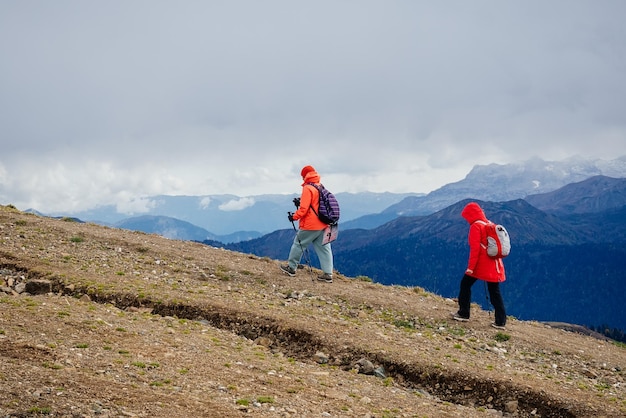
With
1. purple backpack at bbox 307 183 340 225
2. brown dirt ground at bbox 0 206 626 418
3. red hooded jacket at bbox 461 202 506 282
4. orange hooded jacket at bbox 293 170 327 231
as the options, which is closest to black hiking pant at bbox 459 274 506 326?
red hooded jacket at bbox 461 202 506 282

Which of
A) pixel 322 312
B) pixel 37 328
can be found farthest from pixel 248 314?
pixel 37 328

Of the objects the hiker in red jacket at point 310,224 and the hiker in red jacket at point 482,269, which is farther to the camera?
the hiker in red jacket at point 310,224

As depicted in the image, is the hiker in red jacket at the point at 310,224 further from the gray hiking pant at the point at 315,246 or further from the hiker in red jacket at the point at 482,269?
the hiker in red jacket at the point at 482,269

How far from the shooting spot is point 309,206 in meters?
19.2

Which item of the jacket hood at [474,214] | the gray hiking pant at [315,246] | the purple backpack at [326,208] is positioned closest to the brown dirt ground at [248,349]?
the gray hiking pant at [315,246]

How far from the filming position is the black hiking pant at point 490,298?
55.5ft

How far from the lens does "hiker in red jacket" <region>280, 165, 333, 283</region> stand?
19.2m

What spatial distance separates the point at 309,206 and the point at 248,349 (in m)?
7.85

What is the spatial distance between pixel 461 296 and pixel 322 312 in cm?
499

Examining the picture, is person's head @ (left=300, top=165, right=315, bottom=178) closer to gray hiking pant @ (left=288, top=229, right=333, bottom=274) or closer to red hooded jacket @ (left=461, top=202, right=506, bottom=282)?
gray hiking pant @ (left=288, top=229, right=333, bottom=274)

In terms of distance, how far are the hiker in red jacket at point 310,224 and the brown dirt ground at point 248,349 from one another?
105 centimetres

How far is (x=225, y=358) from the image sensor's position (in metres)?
11.2

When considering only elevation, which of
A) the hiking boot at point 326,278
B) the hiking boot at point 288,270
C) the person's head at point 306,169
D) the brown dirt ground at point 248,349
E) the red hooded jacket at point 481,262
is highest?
the person's head at point 306,169

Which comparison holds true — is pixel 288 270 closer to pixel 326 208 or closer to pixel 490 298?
pixel 326 208
